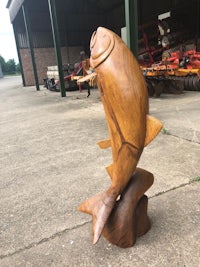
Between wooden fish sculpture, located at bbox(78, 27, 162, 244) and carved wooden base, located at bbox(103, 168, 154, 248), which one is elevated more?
wooden fish sculpture, located at bbox(78, 27, 162, 244)

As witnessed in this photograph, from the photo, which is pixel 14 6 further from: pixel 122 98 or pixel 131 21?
pixel 122 98

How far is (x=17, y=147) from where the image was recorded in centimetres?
373

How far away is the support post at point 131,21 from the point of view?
14.3 feet

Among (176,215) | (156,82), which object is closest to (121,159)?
(176,215)

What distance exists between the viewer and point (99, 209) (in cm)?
141

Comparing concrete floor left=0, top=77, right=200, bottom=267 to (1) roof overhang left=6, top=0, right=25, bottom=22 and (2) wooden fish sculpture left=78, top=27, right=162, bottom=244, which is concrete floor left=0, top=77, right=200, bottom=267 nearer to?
(2) wooden fish sculpture left=78, top=27, right=162, bottom=244

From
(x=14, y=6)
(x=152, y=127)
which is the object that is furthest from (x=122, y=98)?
(x=14, y=6)

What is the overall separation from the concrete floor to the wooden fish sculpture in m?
0.40

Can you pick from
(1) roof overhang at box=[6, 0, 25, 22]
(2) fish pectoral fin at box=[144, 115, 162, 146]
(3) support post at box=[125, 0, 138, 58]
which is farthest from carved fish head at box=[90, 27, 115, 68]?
(1) roof overhang at box=[6, 0, 25, 22]

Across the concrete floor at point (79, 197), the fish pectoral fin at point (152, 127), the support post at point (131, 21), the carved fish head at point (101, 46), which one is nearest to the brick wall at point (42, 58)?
the support post at point (131, 21)

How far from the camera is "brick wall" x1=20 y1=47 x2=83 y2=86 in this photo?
1507 cm

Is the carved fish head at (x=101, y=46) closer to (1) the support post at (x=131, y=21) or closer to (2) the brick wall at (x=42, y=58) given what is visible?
(1) the support post at (x=131, y=21)

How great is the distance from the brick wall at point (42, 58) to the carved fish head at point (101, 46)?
14.8 m

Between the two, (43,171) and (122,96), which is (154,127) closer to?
(122,96)
